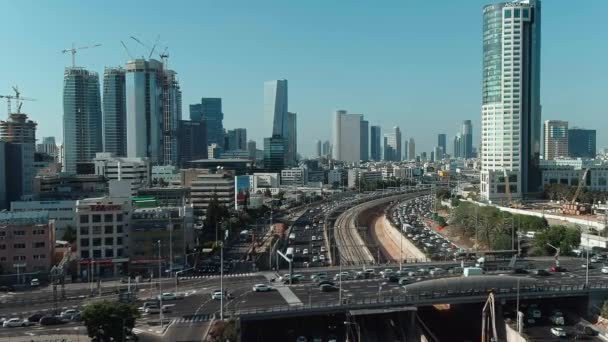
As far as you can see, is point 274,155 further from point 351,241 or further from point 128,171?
point 351,241

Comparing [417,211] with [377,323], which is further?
[417,211]

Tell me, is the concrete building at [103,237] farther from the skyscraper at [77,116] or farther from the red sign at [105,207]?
the skyscraper at [77,116]

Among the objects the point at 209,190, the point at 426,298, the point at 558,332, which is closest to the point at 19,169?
the point at 209,190

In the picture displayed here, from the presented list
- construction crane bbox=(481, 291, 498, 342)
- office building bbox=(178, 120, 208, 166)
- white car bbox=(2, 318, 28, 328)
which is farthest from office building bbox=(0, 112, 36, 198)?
office building bbox=(178, 120, 208, 166)

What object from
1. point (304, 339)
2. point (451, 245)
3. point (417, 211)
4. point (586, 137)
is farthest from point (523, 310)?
point (586, 137)

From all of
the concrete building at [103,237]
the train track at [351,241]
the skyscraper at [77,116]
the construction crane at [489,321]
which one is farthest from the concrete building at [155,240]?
the skyscraper at [77,116]

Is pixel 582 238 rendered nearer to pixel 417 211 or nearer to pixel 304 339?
pixel 304 339
